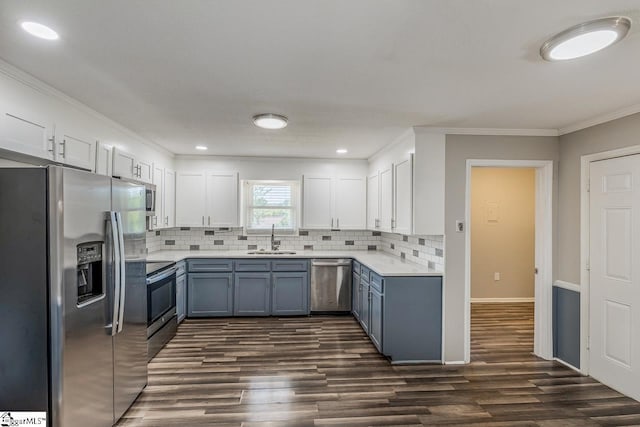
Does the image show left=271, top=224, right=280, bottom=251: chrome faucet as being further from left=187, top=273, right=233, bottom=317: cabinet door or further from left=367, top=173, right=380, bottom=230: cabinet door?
left=367, top=173, right=380, bottom=230: cabinet door

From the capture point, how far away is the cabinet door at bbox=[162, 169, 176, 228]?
15.7 feet

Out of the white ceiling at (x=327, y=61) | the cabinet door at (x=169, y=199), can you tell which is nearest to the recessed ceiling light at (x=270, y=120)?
the white ceiling at (x=327, y=61)

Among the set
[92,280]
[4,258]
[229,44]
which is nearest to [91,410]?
[92,280]

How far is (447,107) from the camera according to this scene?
2836 mm

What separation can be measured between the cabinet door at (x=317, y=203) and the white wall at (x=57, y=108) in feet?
8.11

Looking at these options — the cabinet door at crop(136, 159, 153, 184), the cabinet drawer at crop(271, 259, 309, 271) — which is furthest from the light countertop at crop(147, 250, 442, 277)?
the cabinet door at crop(136, 159, 153, 184)

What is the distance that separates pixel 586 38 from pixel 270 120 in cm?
224

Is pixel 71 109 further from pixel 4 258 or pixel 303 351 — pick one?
pixel 303 351

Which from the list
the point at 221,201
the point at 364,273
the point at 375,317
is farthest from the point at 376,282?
the point at 221,201

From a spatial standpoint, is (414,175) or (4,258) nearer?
(4,258)

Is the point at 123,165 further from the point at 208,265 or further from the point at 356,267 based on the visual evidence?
the point at 356,267

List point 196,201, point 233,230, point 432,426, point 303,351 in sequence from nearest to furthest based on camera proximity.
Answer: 1. point 432,426
2. point 303,351
3. point 196,201
4. point 233,230

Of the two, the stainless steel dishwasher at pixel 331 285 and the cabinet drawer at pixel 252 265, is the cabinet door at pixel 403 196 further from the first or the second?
the cabinet drawer at pixel 252 265

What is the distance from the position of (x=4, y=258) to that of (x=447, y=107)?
3.16 m
